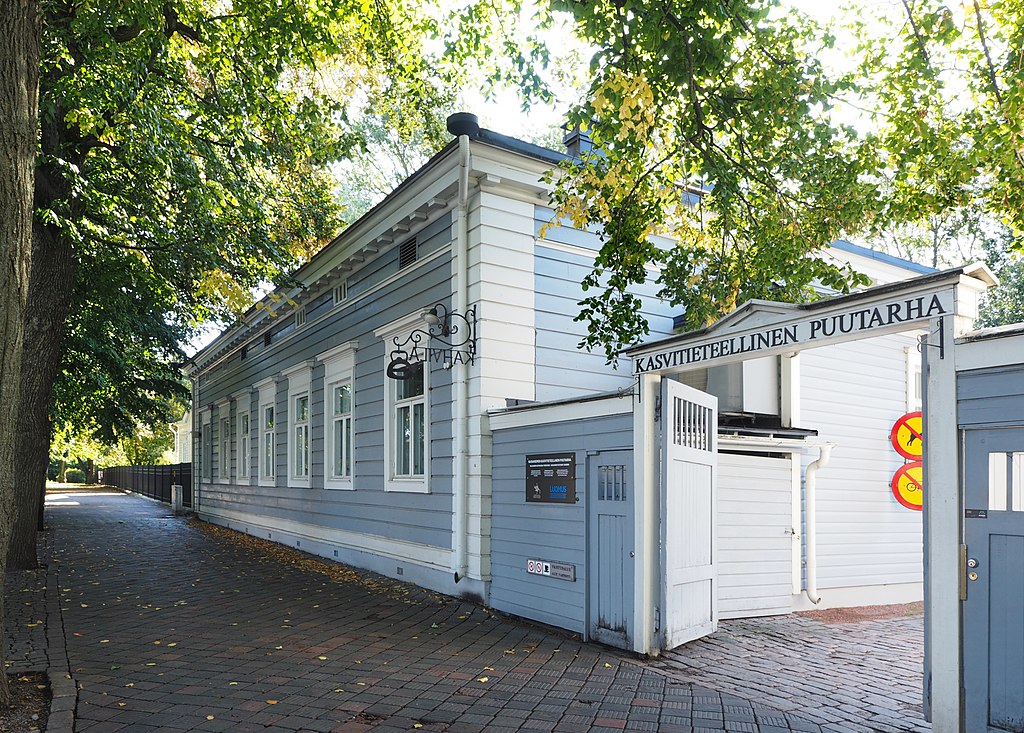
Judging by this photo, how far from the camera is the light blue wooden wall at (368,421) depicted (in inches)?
388

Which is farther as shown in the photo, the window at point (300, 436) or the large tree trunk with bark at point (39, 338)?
the window at point (300, 436)

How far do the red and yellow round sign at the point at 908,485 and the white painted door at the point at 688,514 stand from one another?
4.31 m

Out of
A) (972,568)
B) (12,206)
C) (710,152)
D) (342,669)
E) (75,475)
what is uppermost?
(710,152)

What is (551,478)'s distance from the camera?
26.3 feet

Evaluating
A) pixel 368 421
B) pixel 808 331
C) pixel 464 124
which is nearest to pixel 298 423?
pixel 368 421

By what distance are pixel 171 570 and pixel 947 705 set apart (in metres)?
10.9

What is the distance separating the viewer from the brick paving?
16.8 ft

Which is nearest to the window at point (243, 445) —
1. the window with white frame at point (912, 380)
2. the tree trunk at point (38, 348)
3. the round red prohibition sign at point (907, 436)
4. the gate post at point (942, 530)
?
the tree trunk at point (38, 348)

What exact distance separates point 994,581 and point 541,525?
174 inches

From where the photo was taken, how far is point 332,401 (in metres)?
13.6

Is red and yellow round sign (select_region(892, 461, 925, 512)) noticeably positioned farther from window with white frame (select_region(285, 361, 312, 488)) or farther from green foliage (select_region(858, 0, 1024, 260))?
window with white frame (select_region(285, 361, 312, 488))

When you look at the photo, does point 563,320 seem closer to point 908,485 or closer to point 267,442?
point 908,485

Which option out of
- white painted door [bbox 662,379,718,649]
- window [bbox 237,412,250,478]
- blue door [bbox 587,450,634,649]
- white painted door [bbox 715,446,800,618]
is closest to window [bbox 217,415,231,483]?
window [bbox 237,412,250,478]

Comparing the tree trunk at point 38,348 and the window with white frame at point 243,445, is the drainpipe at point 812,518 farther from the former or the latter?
the window with white frame at point 243,445
